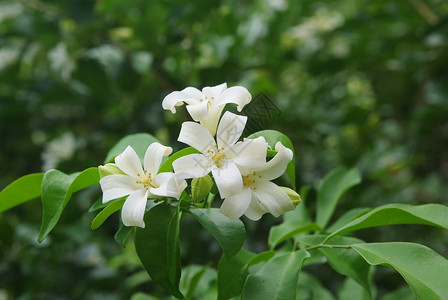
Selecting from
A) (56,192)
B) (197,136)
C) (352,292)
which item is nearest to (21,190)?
(56,192)

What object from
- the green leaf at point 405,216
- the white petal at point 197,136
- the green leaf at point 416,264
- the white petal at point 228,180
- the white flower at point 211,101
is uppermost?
the white flower at point 211,101

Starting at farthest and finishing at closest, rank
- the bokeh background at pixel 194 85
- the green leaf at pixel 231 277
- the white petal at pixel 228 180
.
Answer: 1. the bokeh background at pixel 194 85
2. the green leaf at pixel 231 277
3. the white petal at pixel 228 180

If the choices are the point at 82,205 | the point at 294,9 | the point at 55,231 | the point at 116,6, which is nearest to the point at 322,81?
the point at 294,9

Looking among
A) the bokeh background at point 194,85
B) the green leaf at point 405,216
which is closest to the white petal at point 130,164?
the green leaf at point 405,216

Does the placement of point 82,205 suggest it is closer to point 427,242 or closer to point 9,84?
point 9,84

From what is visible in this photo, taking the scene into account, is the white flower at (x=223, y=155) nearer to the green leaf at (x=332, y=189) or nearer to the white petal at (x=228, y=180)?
the white petal at (x=228, y=180)

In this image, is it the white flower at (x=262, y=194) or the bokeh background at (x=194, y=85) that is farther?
the bokeh background at (x=194, y=85)

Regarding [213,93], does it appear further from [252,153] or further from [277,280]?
[277,280]

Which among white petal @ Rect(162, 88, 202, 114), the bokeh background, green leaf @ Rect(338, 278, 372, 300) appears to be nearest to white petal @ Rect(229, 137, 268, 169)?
white petal @ Rect(162, 88, 202, 114)
